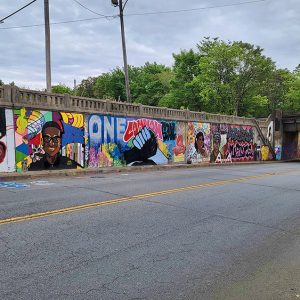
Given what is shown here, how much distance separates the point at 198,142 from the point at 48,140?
47.0 feet

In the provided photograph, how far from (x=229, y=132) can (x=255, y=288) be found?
30174 mm

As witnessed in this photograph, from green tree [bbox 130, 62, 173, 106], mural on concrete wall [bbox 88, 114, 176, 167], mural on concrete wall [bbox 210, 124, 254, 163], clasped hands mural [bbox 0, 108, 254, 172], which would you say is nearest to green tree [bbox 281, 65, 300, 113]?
mural on concrete wall [bbox 210, 124, 254, 163]

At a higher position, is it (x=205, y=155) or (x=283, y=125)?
(x=283, y=125)

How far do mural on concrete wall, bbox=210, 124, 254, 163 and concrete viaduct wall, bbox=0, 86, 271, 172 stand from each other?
192 millimetres

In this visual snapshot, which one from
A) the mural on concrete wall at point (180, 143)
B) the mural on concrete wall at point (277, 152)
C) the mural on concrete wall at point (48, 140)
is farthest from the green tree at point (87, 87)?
the mural on concrete wall at point (48, 140)

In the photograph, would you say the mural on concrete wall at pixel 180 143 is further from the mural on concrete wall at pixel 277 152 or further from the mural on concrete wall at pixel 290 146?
the mural on concrete wall at pixel 290 146

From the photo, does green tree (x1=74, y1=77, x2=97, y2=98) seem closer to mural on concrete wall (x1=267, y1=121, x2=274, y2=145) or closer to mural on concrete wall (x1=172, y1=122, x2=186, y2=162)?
mural on concrete wall (x1=267, y1=121, x2=274, y2=145)

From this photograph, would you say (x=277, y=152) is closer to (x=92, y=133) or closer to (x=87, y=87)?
(x=92, y=133)

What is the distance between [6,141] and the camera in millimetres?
16094

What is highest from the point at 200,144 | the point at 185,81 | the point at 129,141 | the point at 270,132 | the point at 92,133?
the point at 185,81

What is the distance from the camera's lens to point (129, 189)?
12.1 m

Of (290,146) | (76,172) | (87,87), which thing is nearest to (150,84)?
(87,87)

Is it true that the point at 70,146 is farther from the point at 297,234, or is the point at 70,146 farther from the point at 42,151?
the point at 297,234

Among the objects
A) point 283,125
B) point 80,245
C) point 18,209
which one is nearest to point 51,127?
point 18,209
